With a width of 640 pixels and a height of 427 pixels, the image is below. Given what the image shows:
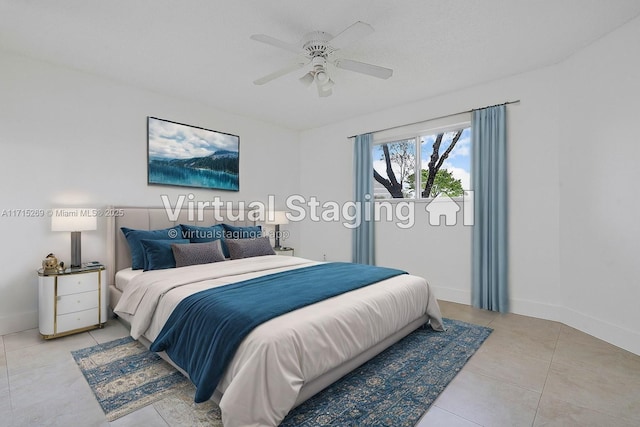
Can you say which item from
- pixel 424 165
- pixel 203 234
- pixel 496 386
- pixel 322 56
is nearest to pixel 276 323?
pixel 496 386

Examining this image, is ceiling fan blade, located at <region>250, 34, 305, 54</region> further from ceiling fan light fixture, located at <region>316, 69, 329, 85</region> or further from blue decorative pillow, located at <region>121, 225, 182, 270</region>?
blue decorative pillow, located at <region>121, 225, 182, 270</region>

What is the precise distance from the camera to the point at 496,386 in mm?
2092

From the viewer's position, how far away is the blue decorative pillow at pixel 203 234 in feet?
Answer: 12.2

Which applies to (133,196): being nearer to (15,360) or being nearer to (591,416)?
(15,360)

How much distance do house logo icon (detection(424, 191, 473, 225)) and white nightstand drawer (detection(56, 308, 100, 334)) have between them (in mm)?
4006

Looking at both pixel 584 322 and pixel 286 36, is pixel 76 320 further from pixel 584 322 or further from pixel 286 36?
pixel 584 322

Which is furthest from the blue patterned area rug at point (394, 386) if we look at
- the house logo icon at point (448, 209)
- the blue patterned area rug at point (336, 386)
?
the house logo icon at point (448, 209)

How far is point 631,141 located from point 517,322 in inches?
77.0

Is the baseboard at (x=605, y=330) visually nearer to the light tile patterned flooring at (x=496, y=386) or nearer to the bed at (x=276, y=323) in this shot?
the light tile patterned flooring at (x=496, y=386)

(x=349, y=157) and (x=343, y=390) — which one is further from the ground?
(x=349, y=157)

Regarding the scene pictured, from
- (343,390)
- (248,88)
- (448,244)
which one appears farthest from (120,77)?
(448,244)

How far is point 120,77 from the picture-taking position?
350cm

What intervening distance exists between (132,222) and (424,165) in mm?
3820

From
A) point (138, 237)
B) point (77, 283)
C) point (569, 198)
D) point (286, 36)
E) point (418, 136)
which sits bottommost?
point (77, 283)
